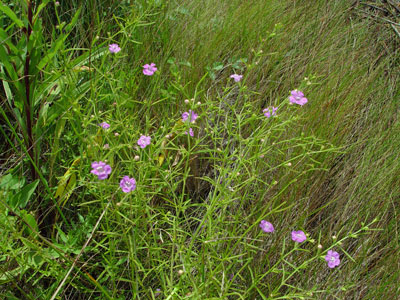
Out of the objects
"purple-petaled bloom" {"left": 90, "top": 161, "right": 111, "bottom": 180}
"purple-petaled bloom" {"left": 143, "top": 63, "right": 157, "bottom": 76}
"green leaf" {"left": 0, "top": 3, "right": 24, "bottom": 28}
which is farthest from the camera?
"purple-petaled bloom" {"left": 143, "top": 63, "right": 157, "bottom": 76}

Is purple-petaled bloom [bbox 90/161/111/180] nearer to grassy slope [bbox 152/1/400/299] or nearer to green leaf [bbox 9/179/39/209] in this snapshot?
green leaf [bbox 9/179/39/209]

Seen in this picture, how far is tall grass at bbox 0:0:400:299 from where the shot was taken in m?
1.13

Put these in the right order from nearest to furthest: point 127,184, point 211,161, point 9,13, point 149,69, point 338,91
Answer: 1. point 127,184
2. point 9,13
3. point 149,69
4. point 211,161
5. point 338,91

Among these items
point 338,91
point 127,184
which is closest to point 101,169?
point 127,184

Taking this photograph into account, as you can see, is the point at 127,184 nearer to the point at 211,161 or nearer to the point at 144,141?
the point at 144,141

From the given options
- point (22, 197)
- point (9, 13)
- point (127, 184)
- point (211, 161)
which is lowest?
point (211, 161)

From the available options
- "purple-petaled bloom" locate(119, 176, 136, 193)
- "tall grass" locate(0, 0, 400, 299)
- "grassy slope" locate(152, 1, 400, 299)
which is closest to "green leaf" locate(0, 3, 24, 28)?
"tall grass" locate(0, 0, 400, 299)

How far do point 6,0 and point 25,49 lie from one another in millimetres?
501

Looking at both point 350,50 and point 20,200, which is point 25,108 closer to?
point 20,200

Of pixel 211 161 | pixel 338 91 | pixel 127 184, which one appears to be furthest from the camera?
pixel 338 91

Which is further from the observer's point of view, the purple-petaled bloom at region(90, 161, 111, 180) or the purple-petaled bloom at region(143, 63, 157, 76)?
the purple-petaled bloom at region(143, 63, 157, 76)

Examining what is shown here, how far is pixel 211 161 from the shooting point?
1.75 meters

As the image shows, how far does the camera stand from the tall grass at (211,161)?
113cm

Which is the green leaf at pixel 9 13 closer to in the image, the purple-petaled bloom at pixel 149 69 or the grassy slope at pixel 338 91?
the purple-petaled bloom at pixel 149 69
